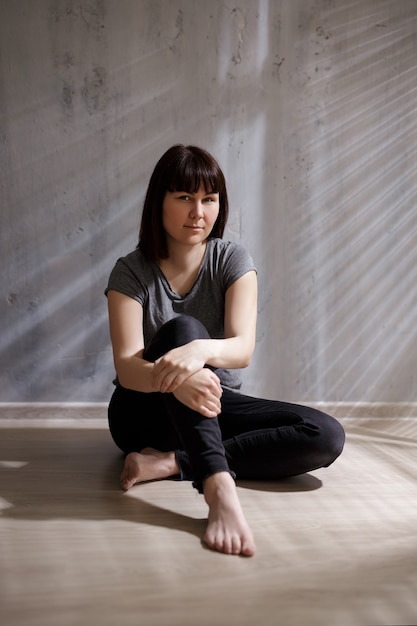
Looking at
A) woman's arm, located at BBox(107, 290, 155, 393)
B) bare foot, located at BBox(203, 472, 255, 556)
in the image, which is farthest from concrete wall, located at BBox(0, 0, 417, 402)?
bare foot, located at BBox(203, 472, 255, 556)

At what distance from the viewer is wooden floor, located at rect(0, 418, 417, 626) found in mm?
1202

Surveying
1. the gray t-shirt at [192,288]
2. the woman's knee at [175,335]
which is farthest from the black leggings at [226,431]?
the gray t-shirt at [192,288]

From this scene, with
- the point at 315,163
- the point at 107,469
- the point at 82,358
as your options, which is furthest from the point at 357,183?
the point at 107,469

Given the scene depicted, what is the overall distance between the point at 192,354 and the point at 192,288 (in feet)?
1.13

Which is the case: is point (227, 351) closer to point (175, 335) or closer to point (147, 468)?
point (175, 335)

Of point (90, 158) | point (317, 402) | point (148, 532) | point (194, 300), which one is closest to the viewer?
point (148, 532)

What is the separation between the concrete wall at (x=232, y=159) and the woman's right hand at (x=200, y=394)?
37.4 inches

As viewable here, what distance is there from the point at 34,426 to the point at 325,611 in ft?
4.85

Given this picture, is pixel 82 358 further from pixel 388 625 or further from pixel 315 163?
pixel 388 625

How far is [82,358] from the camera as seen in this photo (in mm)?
2494

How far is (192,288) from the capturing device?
1.94 m

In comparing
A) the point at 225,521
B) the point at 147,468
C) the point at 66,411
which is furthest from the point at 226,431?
the point at 66,411

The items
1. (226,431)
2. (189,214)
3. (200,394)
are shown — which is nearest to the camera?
(200,394)

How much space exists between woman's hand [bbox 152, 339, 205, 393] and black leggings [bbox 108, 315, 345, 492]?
47 mm
